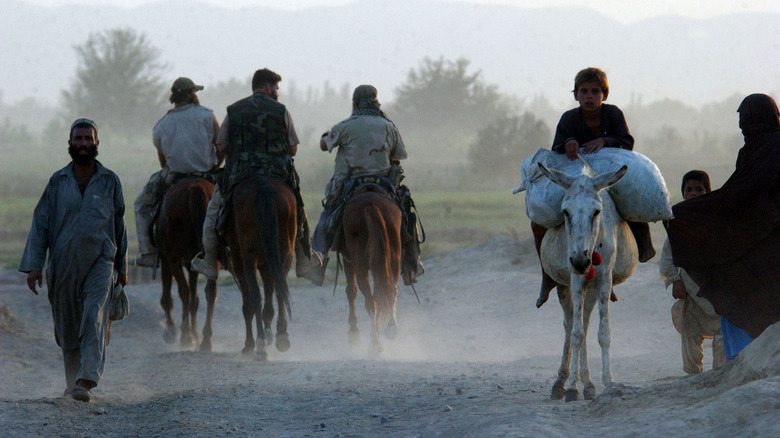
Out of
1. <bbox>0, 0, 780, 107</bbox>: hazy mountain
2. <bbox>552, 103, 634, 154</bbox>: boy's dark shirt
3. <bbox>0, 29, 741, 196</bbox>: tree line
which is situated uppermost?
<bbox>0, 0, 780, 107</bbox>: hazy mountain

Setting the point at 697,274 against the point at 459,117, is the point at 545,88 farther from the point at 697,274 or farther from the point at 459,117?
the point at 697,274

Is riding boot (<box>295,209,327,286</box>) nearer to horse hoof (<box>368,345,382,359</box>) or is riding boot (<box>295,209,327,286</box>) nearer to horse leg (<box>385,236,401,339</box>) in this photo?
horse leg (<box>385,236,401,339</box>)

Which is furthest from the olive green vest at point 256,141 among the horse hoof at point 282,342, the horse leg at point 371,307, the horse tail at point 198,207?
the horse hoof at point 282,342

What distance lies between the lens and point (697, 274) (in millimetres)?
6562

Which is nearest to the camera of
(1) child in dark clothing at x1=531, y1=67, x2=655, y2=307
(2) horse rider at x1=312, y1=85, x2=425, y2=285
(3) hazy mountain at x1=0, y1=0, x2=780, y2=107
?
(1) child in dark clothing at x1=531, y1=67, x2=655, y2=307

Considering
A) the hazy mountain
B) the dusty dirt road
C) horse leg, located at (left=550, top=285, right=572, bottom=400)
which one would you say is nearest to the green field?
the dusty dirt road

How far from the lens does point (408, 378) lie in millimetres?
7680

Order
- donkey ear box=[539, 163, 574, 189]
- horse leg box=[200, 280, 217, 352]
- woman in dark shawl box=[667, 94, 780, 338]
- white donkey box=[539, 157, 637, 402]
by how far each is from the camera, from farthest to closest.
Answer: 1. horse leg box=[200, 280, 217, 352]
2. woman in dark shawl box=[667, 94, 780, 338]
3. donkey ear box=[539, 163, 574, 189]
4. white donkey box=[539, 157, 637, 402]

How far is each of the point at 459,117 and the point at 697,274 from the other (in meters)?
52.6

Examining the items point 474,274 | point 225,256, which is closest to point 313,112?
point 474,274

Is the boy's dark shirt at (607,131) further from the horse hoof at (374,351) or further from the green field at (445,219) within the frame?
the green field at (445,219)

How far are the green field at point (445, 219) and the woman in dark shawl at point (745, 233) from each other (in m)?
13.5

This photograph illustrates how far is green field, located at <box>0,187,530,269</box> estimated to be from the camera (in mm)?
23562

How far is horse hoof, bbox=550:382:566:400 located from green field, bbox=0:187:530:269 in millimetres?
13474
